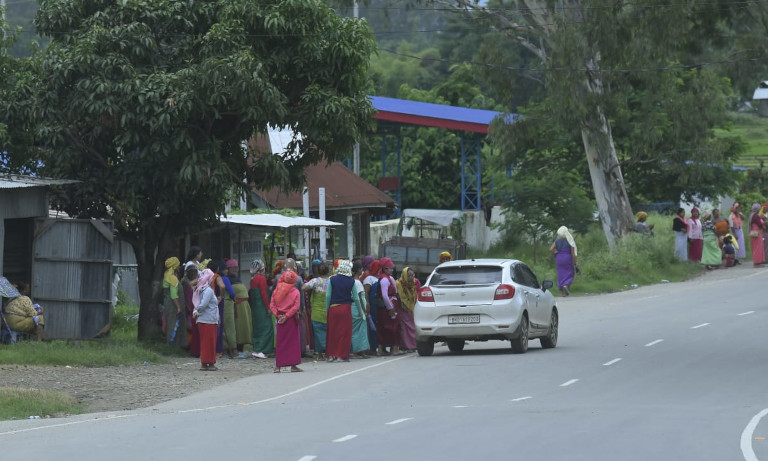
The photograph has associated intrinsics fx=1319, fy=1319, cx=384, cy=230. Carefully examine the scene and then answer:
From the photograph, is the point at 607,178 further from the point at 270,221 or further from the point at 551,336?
the point at 551,336

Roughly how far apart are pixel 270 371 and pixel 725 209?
46.4 metres

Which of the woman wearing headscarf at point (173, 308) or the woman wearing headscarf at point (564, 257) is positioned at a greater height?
the woman wearing headscarf at point (564, 257)

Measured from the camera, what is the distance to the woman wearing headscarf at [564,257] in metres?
32.0

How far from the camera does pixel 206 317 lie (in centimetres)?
2012

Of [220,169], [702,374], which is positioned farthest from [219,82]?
[702,374]

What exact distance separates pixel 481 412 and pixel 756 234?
26.1 m

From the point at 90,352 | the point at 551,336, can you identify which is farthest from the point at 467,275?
the point at 90,352

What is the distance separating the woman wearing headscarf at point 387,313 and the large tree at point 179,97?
2188mm

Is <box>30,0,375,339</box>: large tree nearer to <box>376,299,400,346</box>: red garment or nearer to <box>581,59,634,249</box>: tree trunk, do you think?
<box>376,299,400,346</box>: red garment

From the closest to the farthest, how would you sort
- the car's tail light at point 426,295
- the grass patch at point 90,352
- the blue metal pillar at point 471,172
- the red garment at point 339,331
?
the grass patch at point 90,352
the car's tail light at point 426,295
the red garment at point 339,331
the blue metal pillar at point 471,172

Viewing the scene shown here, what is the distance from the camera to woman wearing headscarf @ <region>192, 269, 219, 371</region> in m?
19.8

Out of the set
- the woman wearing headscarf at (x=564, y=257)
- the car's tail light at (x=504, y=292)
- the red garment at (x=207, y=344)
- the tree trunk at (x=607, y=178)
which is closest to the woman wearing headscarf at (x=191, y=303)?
the red garment at (x=207, y=344)

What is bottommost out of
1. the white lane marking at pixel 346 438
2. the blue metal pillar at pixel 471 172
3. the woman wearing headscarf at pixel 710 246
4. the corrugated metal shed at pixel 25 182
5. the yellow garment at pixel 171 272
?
the white lane marking at pixel 346 438

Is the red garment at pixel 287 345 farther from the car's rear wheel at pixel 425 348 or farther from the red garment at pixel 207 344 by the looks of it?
the car's rear wheel at pixel 425 348
